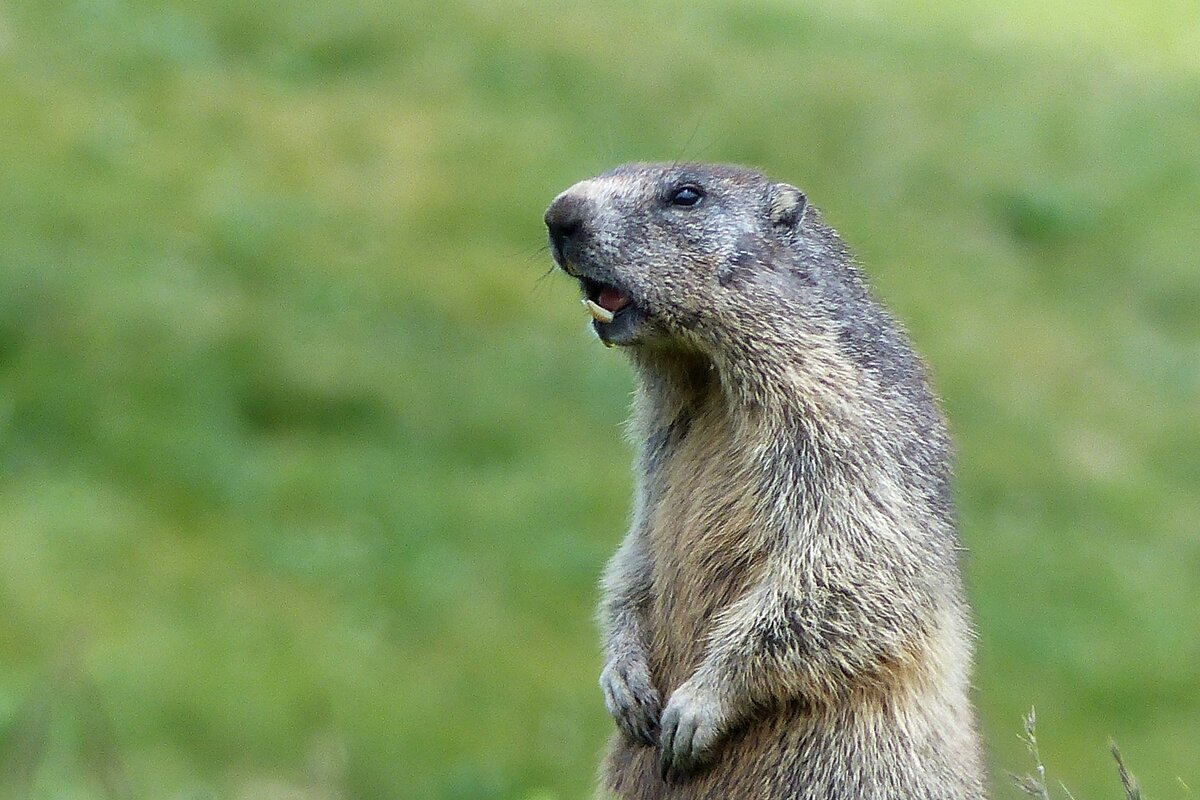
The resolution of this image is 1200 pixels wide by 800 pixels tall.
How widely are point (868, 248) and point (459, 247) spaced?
11.8ft

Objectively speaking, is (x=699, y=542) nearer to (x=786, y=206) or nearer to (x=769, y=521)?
(x=769, y=521)

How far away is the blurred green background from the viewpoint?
10.5 m

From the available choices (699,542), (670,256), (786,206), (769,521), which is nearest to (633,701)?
(699,542)

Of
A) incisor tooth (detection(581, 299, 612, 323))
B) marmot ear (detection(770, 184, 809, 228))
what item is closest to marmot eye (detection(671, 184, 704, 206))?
marmot ear (detection(770, 184, 809, 228))

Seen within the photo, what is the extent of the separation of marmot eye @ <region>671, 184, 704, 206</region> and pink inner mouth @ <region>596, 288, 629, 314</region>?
0.36m

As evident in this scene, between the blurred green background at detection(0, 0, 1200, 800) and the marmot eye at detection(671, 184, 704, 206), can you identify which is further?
the blurred green background at detection(0, 0, 1200, 800)

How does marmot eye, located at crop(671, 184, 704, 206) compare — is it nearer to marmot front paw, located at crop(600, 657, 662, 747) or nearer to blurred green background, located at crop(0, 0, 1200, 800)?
marmot front paw, located at crop(600, 657, 662, 747)

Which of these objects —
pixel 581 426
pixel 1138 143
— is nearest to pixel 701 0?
pixel 1138 143

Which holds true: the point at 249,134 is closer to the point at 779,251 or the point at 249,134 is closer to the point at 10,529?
the point at 10,529

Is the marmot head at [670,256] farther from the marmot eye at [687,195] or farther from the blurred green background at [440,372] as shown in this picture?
the blurred green background at [440,372]

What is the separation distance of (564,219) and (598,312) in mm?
278

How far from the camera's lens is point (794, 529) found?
489 cm

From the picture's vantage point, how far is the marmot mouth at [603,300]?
4.90m

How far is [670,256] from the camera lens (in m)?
5.02
